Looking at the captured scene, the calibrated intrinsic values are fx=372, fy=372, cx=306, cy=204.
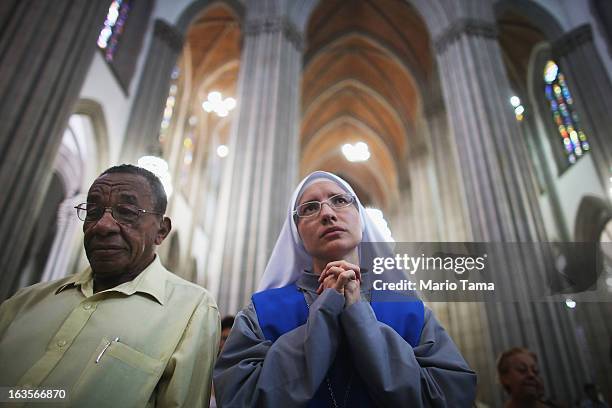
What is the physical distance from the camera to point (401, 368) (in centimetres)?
106

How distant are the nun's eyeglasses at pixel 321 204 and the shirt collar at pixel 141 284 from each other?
59 centimetres

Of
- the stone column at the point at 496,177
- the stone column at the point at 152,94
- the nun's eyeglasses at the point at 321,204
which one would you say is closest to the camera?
the nun's eyeglasses at the point at 321,204

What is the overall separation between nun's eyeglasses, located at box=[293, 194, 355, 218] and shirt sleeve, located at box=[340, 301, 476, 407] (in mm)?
425

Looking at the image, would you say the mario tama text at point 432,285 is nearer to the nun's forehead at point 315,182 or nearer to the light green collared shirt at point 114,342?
the nun's forehead at point 315,182

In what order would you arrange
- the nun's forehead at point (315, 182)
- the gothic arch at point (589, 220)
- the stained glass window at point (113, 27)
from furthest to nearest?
the gothic arch at point (589, 220), the stained glass window at point (113, 27), the nun's forehead at point (315, 182)

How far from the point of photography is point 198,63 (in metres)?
13.2

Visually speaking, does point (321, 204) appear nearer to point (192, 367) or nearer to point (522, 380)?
point (192, 367)

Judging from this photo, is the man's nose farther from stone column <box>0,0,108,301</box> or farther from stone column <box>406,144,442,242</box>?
stone column <box>406,144,442,242</box>

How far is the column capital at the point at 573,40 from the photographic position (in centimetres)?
899

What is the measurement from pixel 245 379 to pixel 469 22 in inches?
381

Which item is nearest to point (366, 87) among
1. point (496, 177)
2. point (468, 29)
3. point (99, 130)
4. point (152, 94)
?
point (468, 29)

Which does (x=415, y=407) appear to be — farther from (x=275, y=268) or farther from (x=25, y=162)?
(x=25, y=162)

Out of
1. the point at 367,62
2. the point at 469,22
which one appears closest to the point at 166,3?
the point at 469,22

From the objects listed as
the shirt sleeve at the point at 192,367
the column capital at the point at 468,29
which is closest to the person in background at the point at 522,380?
the shirt sleeve at the point at 192,367
